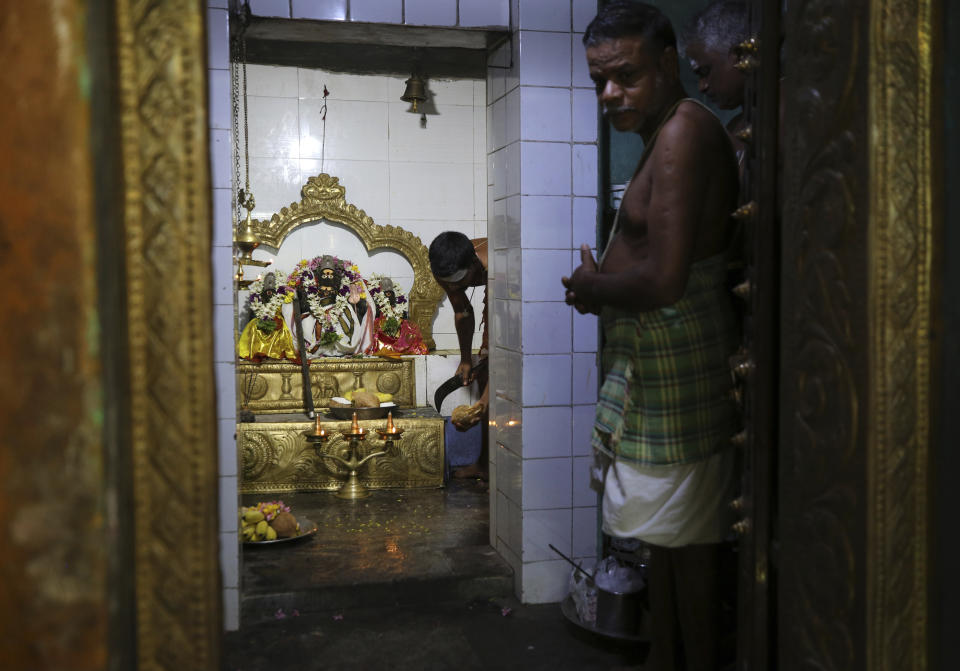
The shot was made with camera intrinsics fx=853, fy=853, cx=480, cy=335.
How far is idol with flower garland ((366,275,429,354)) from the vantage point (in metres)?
6.98

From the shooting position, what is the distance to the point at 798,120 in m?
1.79

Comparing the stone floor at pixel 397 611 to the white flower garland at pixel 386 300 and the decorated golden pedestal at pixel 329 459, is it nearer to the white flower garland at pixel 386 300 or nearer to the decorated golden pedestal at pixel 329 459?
the decorated golden pedestal at pixel 329 459

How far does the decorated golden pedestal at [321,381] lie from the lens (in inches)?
250

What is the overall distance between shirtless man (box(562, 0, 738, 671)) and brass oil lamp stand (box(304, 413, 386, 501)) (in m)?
3.11

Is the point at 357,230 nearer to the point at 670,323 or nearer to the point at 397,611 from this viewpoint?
the point at 397,611

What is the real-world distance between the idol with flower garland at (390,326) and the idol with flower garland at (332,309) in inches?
3.7

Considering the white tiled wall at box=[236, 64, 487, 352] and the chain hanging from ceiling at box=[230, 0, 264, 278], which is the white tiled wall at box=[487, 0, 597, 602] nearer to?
the chain hanging from ceiling at box=[230, 0, 264, 278]

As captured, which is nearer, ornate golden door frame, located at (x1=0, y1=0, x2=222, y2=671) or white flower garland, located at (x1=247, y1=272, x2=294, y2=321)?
ornate golden door frame, located at (x1=0, y1=0, x2=222, y2=671)

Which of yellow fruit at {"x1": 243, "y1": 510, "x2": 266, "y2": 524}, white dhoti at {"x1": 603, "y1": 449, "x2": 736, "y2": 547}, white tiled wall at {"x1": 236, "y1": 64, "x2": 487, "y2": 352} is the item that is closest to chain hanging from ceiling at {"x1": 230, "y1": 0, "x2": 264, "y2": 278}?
white tiled wall at {"x1": 236, "y1": 64, "x2": 487, "y2": 352}

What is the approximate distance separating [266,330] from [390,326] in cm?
100

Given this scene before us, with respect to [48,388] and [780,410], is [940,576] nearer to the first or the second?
[780,410]

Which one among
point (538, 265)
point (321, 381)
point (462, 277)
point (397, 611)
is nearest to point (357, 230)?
point (321, 381)

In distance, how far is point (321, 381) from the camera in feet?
21.5

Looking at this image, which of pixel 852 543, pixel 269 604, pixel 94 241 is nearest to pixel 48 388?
pixel 94 241
